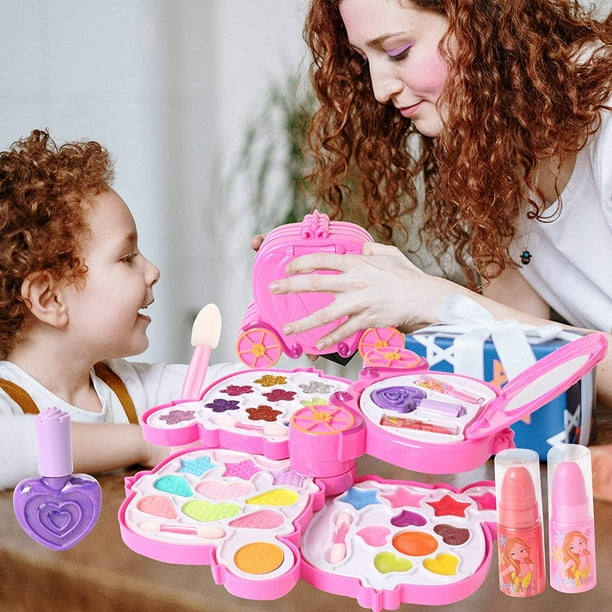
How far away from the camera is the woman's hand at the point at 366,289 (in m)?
0.81

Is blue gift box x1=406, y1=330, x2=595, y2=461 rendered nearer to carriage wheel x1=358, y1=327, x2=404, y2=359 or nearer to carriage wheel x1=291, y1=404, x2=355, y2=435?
carriage wheel x1=358, y1=327, x2=404, y2=359

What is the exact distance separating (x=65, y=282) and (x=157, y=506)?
373 mm

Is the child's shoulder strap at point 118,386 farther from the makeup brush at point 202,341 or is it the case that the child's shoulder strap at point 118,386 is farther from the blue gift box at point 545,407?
the blue gift box at point 545,407

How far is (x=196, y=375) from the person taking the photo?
80cm

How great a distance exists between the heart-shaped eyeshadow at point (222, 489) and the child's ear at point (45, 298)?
0.35 metres

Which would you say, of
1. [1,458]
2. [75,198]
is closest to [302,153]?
[75,198]

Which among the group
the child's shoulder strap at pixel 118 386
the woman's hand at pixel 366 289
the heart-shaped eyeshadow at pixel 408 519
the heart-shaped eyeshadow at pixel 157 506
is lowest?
the child's shoulder strap at pixel 118 386

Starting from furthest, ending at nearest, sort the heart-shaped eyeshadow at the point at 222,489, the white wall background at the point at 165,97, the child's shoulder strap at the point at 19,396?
1. the white wall background at the point at 165,97
2. the child's shoulder strap at the point at 19,396
3. the heart-shaped eyeshadow at the point at 222,489

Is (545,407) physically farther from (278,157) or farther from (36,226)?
(278,157)

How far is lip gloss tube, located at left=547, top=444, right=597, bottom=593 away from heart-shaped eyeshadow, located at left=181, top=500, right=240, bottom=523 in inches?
8.9

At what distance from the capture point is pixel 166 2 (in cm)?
191

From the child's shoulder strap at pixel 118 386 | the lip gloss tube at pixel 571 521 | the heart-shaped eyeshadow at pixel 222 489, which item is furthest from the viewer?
the child's shoulder strap at pixel 118 386

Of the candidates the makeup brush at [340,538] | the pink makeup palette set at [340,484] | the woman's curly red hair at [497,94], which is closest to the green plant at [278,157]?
the woman's curly red hair at [497,94]

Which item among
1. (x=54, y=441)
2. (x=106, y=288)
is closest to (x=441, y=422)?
(x=54, y=441)
